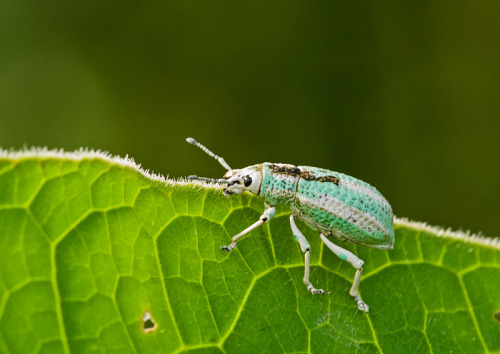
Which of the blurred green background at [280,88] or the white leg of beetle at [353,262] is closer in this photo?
the white leg of beetle at [353,262]

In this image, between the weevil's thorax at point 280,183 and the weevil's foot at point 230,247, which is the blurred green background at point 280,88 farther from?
the weevil's foot at point 230,247

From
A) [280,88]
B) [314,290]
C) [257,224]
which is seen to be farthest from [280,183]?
[280,88]

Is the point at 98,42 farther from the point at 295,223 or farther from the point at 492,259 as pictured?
the point at 492,259

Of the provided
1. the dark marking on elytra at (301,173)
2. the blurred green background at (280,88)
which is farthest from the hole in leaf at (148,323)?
the blurred green background at (280,88)

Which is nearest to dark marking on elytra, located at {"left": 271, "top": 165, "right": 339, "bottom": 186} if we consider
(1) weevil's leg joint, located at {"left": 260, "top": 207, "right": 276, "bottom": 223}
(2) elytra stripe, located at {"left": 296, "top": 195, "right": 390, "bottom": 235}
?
(2) elytra stripe, located at {"left": 296, "top": 195, "right": 390, "bottom": 235}

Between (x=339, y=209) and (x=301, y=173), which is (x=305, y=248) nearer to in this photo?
(x=339, y=209)

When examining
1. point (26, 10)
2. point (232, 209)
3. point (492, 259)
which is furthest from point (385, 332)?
point (26, 10)
